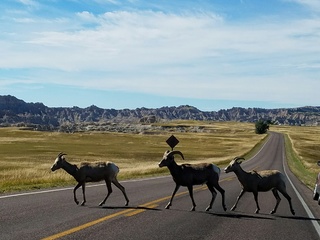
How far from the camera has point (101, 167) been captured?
14.3m

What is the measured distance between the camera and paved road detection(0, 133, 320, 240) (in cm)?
971

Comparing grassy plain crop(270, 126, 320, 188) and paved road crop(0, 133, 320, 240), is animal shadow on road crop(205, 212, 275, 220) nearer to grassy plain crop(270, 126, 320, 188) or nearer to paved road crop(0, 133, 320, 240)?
paved road crop(0, 133, 320, 240)

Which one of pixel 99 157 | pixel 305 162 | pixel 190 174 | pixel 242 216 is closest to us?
pixel 242 216

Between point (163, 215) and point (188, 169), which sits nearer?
point (163, 215)

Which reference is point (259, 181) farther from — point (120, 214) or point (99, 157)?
point (99, 157)

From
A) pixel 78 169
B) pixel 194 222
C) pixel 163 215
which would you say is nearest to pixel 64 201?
pixel 78 169

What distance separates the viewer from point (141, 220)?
37.7ft

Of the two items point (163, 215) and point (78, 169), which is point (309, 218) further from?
point (78, 169)

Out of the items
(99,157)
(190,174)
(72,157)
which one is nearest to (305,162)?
(99,157)

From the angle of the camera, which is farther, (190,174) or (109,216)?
(190,174)

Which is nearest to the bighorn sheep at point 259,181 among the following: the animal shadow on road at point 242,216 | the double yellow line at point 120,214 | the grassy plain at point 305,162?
the animal shadow on road at point 242,216

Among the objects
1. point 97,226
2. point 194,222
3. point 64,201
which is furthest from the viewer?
point 64,201

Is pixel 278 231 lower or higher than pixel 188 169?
lower

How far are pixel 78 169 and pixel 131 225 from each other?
425cm
